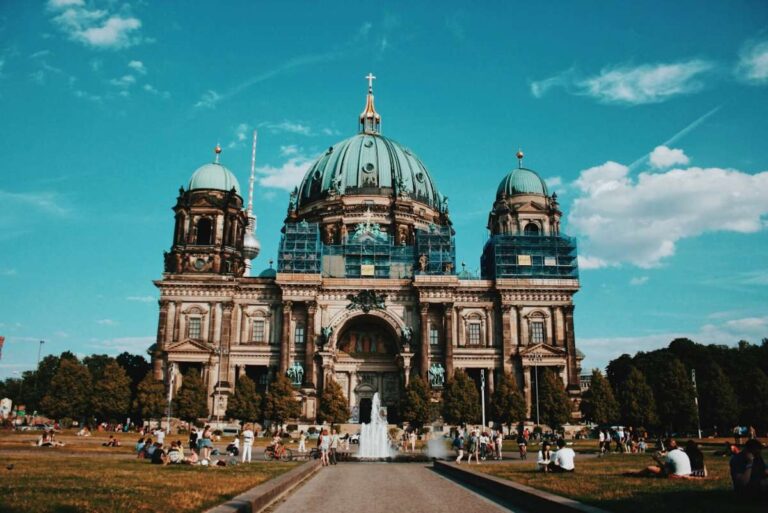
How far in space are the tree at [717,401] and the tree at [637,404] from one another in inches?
510

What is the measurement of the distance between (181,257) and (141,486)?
61.3 metres

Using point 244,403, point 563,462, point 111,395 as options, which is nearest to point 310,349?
point 244,403

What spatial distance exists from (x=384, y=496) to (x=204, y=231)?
64183 mm

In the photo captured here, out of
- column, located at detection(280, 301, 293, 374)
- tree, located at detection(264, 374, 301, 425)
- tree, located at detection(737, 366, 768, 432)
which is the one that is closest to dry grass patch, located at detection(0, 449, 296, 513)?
tree, located at detection(264, 374, 301, 425)

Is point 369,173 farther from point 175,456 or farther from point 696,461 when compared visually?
point 696,461

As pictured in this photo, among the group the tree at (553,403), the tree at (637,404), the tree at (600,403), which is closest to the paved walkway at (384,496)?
the tree at (553,403)

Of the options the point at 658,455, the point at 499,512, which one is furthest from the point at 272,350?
the point at 499,512

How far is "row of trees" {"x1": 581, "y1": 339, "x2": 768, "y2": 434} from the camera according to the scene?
204ft

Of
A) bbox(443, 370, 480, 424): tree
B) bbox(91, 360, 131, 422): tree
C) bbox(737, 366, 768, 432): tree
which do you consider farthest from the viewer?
bbox(737, 366, 768, 432): tree

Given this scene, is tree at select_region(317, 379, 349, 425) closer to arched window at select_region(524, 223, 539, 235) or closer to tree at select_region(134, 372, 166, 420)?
tree at select_region(134, 372, 166, 420)

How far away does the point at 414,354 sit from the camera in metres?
71.7

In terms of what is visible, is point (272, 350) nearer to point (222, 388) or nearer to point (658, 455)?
point (222, 388)

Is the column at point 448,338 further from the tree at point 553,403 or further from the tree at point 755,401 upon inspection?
the tree at point 755,401

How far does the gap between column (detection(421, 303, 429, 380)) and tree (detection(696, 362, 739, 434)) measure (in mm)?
31752
